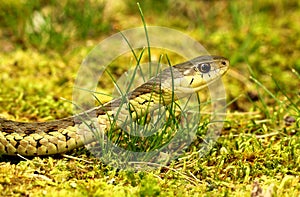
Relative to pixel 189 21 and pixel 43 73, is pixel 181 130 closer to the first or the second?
pixel 43 73

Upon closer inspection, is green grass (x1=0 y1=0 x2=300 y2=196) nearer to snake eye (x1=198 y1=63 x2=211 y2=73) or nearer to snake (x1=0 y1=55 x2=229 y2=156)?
snake (x1=0 y1=55 x2=229 y2=156)

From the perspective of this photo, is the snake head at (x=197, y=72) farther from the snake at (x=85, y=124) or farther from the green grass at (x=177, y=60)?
the green grass at (x=177, y=60)

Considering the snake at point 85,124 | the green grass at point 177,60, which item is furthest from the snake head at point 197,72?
the green grass at point 177,60

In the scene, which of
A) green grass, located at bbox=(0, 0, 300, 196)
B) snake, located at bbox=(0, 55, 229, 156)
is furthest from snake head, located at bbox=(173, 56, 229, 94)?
green grass, located at bbox=(0, 0, 300, 196)

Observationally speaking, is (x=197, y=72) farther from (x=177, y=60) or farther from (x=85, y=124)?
(x=177, y=60)

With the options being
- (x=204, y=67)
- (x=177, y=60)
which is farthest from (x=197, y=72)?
(x=177, y=60)

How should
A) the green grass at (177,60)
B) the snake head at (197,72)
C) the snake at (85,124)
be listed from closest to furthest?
the green grass at (177,60)
the snake at (85,124)
the snake head at (197,72)
